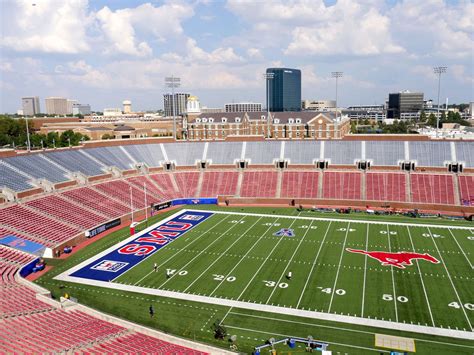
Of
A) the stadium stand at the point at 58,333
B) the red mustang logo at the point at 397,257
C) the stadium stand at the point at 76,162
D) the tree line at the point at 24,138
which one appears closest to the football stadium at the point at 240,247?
the stadium stand at the point at 58,333

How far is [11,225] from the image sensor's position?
35.5 m

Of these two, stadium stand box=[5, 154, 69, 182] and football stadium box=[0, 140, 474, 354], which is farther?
stadium stand box=[5, 154, 69, 182]

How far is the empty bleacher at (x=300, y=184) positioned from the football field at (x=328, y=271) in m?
10.4

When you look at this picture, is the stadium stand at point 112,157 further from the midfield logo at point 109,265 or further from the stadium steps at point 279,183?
the midfield logo at point 109,265

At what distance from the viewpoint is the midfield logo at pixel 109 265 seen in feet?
102

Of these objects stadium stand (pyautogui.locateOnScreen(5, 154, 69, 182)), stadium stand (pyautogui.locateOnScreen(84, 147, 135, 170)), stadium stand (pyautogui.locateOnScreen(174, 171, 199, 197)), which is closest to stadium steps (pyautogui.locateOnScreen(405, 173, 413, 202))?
stadium stand (pyautogui.locateOnScreen(174, 171, 199, 197))

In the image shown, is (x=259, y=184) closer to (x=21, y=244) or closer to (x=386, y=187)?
(x=386, y=187)

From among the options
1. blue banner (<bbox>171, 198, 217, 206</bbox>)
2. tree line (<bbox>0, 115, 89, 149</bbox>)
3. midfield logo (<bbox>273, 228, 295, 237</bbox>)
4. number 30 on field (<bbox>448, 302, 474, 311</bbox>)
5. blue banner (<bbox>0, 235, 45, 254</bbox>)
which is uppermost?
tree line (<bbox>0, 115, 89, 149</bbox>)

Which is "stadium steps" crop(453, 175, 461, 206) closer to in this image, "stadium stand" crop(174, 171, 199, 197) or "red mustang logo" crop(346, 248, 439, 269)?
"red mustang logo" crop(346, 248, 439, 269)

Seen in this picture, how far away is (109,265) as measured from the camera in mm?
31906

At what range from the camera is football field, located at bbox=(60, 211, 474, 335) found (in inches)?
949

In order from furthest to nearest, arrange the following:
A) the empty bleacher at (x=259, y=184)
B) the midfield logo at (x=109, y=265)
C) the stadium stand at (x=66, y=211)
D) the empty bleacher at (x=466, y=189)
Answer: the empty bleacher at (x=259, y=184) → the empty bleacher at (x=466, y=189) → the stadium stand at (x=66, y=211) → the midfield logo at (x=109, y=265)

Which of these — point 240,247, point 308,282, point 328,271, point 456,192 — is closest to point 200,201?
point 240,247

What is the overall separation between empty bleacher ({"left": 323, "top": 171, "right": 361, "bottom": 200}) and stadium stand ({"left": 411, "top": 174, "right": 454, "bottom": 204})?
7051mm
